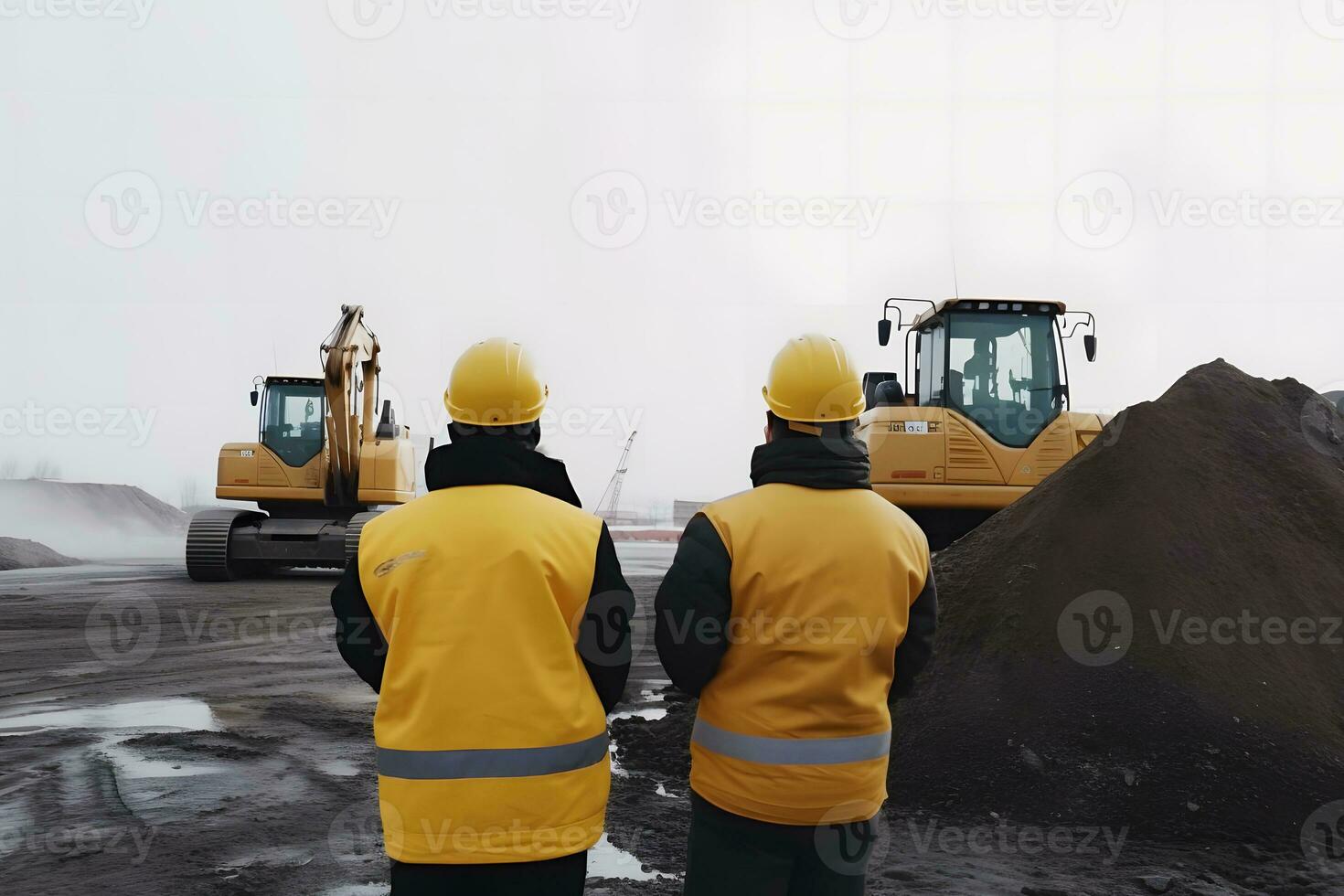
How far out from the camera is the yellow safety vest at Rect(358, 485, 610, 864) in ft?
6.73

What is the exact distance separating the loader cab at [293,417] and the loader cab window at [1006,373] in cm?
1141

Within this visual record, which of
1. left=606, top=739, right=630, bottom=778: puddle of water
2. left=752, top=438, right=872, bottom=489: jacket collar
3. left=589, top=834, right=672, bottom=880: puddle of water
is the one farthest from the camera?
left=606, top=739, right=630, bottom=778: puddle of water

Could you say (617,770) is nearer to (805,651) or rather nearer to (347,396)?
(805,651)

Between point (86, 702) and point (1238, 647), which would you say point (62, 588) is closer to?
point (86, 702)

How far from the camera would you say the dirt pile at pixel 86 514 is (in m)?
64.3

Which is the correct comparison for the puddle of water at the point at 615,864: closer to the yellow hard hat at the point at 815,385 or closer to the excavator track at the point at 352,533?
the yellow hard hat at the point at 815,385

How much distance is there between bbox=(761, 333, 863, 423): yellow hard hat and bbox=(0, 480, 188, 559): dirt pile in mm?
69227

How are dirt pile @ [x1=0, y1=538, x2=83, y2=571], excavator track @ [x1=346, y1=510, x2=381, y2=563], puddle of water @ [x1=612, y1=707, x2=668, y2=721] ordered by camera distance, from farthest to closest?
dirt pile @ [x1=0, y1=538, x2=83, y2=571] < excavator track @ [x1=346, y1=510, x2=381, y2=563] < puddle of water @ [x1=612, y1=707, x2=668, y2=721]

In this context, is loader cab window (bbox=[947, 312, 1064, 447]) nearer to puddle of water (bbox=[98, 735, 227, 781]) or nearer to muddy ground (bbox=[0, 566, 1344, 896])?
muddy ground (bbox=[0, 566, 1344, 896])

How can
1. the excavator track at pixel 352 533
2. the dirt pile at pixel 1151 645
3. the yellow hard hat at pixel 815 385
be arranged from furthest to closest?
the excavator track at pixel 352 533
the dirt pile at pixel 1151 645
the yellow hard hat at pixel 815 385

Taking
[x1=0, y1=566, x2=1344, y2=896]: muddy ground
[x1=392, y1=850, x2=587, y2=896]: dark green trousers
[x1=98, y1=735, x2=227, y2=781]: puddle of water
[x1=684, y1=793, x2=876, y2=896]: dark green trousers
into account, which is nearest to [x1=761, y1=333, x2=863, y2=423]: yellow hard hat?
[x1=684, y1=793, x2=876, y2=896]: dark green trousers

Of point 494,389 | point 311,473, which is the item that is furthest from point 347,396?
point 494,389

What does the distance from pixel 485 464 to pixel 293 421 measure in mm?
16175

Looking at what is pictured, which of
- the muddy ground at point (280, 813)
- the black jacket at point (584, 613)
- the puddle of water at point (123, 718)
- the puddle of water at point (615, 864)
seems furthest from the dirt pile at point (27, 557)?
the black jacket at point (584, 613)
